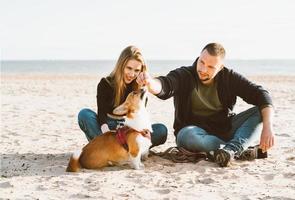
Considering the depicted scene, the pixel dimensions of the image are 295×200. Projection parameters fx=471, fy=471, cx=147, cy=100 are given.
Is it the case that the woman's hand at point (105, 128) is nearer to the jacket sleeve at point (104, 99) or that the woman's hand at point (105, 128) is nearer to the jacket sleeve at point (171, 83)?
the jacket sleeve at point (104, 99)

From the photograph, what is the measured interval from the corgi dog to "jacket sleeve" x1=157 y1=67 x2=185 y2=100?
22 cm

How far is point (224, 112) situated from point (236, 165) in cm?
63

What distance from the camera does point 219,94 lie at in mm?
5305

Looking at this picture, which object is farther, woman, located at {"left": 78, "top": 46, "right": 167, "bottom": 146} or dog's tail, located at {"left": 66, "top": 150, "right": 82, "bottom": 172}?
woman, located at {"left": 78, "top": 46, "right": 167, "bottom": 146}

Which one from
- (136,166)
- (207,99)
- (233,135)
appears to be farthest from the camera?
(233,135)

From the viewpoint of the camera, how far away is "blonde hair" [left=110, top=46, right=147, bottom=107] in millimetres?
5191

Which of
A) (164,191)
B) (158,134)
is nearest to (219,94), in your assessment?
(158,134)

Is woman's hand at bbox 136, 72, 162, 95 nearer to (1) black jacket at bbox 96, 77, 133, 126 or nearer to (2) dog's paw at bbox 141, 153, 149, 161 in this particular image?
(1) black jacket at bbox 96, 77, 133, 126

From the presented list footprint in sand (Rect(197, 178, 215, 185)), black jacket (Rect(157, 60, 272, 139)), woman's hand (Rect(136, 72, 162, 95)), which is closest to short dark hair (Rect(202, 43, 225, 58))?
black jacket (Rect(157, 60, 272, 139))

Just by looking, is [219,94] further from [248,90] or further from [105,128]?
[105,128]

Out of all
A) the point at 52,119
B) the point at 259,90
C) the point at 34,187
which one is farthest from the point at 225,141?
the point at 52,119

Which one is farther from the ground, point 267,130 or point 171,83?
point 171,83

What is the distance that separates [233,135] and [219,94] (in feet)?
1.76

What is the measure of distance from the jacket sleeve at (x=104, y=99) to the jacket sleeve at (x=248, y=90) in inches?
54.6
